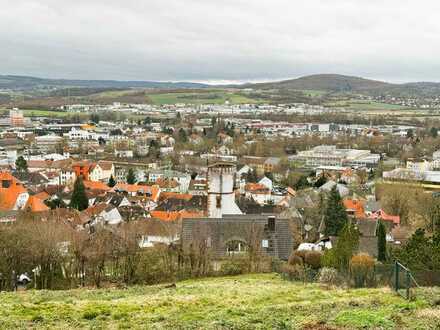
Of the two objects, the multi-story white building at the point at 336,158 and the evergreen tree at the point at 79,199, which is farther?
the multi-story white building at the point at 336,158

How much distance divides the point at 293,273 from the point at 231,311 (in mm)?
9536

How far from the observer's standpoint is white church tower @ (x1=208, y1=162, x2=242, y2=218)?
32.3 meters

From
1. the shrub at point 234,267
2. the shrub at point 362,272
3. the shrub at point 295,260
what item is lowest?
the shrub at point 295,260

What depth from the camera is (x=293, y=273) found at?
70.0 ft

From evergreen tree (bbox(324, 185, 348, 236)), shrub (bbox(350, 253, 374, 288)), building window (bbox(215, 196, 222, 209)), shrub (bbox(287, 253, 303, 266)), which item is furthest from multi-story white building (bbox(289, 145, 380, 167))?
shrub (bbox(350, 253, 374, 288))

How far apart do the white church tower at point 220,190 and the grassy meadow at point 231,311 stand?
16.8 m

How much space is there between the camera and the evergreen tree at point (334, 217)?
42.4m

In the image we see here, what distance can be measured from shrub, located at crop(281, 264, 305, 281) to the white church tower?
32.9ft

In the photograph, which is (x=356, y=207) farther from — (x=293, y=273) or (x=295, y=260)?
(x=293, y=273)

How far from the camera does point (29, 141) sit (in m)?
130

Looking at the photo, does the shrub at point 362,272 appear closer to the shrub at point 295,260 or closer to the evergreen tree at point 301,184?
the shrub at point 295,260

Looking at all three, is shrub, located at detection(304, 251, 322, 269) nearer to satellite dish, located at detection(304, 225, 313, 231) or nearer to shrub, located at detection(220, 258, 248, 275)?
shrub, located at detection(220, 258, 248, 275)

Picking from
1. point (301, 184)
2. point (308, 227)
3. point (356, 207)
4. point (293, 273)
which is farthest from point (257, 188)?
point (293, 273)

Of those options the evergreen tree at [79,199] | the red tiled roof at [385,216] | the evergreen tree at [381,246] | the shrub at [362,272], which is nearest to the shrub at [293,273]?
the shrub at [362,272]
